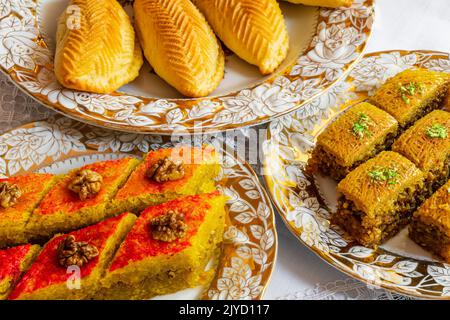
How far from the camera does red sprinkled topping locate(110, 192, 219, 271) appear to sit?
1463mm

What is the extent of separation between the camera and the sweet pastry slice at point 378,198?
5.32ft

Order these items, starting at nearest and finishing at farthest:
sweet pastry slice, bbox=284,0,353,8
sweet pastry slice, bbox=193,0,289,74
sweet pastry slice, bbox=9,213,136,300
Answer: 1. sweet pastry slice, bbox=9,213,136,300
2. sweet pastry slice, bbox=193,0,289,74
3. sweet pastry slice, bbox=284,0,353,8

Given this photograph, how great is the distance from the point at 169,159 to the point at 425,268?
889 millimetres

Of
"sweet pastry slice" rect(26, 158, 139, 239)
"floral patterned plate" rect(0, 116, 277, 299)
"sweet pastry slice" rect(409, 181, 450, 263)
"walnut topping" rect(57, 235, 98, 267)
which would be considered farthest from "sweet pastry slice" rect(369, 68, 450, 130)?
"walnut topping" rect(57, 235, 98, 267)

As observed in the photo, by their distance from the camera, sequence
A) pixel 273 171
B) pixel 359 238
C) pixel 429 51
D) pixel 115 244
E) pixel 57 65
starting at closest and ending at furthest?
pixel 115 244
pixel 359 238
pixel 273 171
pixel 57 65
pixel 429 51

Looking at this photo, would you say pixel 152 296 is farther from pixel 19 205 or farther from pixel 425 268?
pixel 425 268

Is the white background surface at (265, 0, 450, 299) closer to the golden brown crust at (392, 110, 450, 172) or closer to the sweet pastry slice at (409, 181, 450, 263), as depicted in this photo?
the sweet pastry slice at (409, 181, 450, 263)

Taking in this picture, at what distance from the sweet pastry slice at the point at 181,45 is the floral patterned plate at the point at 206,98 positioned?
7 cm

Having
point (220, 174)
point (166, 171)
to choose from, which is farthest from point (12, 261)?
point (220, 174)

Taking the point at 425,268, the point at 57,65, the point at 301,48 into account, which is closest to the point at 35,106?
the point at 57,65

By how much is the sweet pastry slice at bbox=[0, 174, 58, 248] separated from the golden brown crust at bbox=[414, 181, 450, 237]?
1227 millimetres

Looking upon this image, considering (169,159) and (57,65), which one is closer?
(169,159)

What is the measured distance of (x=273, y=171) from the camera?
1.80 m

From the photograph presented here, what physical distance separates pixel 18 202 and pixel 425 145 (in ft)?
4.60
